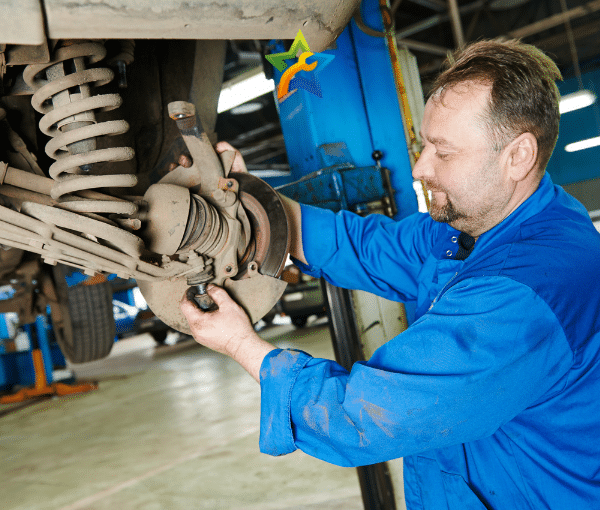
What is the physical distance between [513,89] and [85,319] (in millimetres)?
2539

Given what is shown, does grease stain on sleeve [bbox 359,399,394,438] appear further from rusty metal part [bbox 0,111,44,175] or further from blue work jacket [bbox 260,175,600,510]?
rusty metal part [bbox 0,111,44,175]

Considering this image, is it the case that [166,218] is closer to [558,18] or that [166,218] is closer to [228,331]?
[228,331]

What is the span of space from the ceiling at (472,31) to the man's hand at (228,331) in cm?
430

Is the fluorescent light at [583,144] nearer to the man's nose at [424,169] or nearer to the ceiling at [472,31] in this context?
the ceiling at [472,31]

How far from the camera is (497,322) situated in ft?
2.48

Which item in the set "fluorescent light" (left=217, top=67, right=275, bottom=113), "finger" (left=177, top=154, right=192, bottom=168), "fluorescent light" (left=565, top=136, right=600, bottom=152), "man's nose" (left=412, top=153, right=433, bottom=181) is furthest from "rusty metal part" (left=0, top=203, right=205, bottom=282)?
"fluorescent light" (left=565, top=136, right=600, bottom=152)

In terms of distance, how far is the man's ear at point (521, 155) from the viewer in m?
0.91

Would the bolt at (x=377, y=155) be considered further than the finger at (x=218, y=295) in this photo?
Yes

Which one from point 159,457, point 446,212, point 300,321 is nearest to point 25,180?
point 446,212

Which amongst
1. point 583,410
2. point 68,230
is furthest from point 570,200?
point 68,230

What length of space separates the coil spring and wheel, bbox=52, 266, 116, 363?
76.0 inches

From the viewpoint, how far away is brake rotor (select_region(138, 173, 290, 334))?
1.16m

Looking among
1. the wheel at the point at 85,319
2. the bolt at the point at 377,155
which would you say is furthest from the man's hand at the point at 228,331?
the wheel at the point at 85,319

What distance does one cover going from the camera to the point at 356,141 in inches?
60.6
